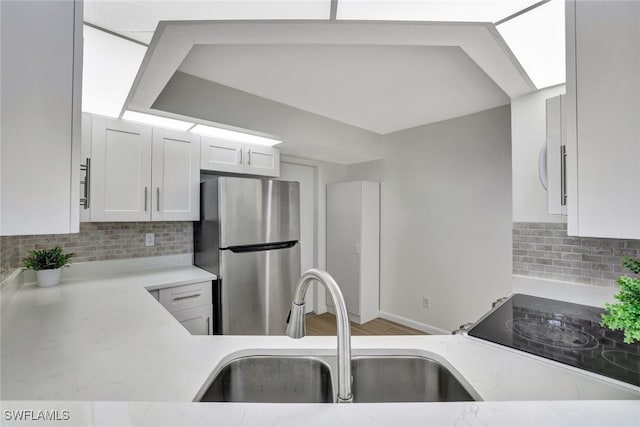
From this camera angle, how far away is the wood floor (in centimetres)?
316

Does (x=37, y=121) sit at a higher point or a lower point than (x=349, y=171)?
lower

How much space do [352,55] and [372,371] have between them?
1.77 m

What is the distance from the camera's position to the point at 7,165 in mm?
527

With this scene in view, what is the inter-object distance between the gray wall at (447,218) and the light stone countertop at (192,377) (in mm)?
2024

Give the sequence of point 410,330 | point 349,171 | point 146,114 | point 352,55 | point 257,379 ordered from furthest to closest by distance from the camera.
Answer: point 349,171 → point 410,330 → point 146,114 → point 352,55 → point 257,379

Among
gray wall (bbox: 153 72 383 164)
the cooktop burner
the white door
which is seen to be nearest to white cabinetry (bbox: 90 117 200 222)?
gray wall (bbox: 153 72 383 164)

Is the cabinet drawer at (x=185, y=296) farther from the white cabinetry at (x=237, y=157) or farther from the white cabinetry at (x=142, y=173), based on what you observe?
the white cabinetry at (x=237, y=157)

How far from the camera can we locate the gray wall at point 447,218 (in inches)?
104

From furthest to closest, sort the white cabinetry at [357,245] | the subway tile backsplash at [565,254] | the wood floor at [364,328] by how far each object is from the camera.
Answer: the white cabinetry at [357,245] → the wood floor at [364,328] → the subway tile backsplash at [565,254]

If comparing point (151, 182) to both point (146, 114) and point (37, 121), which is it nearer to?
point (146, 114)

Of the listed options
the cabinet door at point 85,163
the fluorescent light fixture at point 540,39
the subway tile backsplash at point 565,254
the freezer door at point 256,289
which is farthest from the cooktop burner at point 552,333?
the cabinet door at point 85,163

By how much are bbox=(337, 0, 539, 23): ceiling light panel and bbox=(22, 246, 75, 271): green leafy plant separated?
7.17 feet

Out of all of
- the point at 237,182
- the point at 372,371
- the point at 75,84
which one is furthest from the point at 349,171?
the point at 75,84

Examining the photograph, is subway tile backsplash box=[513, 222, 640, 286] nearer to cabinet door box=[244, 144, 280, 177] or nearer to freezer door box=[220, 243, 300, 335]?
freezer door box=[220, 243, 300, 335]
